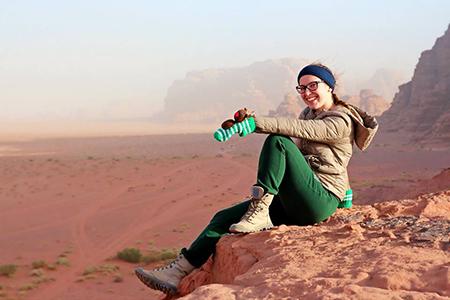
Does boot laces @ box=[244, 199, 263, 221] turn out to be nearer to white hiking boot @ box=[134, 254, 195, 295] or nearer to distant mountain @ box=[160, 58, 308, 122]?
white hiking boot @ box=[134, 254, 195, 295]

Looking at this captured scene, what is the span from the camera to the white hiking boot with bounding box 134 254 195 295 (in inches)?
120

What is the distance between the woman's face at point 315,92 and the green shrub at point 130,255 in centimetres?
629

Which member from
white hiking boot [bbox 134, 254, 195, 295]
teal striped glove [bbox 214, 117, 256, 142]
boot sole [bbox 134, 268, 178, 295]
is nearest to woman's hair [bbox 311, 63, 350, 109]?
teal striped glove [bbox 214, 117, 256, 142]

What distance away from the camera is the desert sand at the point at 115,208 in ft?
25.2

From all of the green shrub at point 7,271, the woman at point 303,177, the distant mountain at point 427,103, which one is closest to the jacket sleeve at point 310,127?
the woman at point 303,177

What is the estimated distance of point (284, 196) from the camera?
Result: 9.68ft

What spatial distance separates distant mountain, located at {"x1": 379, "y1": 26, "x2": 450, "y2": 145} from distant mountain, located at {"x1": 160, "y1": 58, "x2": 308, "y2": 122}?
63.1m

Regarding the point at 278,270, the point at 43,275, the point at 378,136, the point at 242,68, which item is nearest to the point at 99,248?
the point at 43,275

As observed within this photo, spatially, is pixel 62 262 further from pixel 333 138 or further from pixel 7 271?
pixel 333 138

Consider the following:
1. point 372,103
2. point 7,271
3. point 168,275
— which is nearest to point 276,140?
point 168,275

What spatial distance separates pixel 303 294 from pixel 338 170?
1310 millimetres

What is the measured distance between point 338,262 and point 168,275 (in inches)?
48.0

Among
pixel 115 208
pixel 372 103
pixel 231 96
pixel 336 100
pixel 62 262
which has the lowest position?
pixel 62 262

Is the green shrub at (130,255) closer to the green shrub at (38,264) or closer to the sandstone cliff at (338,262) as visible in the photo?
the green shrub at (38,264)
